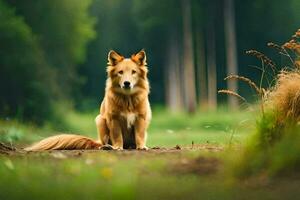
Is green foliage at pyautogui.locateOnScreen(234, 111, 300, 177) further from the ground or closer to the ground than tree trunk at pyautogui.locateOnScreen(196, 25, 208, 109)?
closer to the ground

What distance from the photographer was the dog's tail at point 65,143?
9578mm

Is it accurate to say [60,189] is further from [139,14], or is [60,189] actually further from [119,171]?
[139,14]

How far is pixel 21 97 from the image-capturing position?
69.6 feet

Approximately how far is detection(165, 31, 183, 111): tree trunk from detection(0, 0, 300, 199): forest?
6 centimetres

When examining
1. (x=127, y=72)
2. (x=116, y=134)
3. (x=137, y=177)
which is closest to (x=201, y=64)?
(x=127, y=72)

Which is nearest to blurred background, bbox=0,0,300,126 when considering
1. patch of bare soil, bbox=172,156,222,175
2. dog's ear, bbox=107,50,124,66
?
dog's ear, bbox=107,50,124,66

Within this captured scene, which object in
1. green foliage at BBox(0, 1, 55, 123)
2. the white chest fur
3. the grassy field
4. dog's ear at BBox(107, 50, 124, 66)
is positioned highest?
green foliage at BBox(0, 1, 55, 123)

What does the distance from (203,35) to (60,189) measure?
28.7 meters

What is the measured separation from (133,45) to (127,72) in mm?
31955

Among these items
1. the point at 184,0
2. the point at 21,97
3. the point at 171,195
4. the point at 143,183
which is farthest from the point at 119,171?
the point at 184,0

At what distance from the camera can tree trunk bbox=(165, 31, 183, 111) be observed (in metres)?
33.0

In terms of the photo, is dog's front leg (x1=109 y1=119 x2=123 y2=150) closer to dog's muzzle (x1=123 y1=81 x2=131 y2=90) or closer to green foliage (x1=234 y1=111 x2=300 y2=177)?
dog's muzzle (x1=123 y1=81 x2=131 y2=90)

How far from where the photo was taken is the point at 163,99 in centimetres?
4088

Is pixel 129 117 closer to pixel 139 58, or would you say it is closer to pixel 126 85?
pixel 126 85
